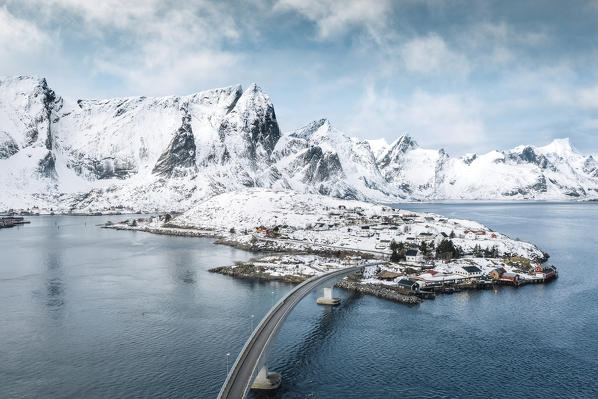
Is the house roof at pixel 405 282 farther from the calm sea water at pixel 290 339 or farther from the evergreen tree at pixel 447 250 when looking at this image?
the evergreen tree at pixel 447 250

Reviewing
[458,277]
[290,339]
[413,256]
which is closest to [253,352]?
[290,339]

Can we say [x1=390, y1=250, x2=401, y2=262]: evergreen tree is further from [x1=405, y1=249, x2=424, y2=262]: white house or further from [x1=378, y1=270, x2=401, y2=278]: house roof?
[x1=378, y1=270, x2=401, y2=278]: house roof

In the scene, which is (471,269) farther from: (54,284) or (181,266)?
(54,284)

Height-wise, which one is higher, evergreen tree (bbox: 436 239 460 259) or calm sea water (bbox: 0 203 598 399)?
evergreen tree (bbox: 436 239 460 259)

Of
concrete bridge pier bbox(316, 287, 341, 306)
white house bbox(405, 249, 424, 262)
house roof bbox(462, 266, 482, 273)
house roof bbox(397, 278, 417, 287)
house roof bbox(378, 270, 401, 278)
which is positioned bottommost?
concrete bridge pier bbox(316, 287, 341, 306)

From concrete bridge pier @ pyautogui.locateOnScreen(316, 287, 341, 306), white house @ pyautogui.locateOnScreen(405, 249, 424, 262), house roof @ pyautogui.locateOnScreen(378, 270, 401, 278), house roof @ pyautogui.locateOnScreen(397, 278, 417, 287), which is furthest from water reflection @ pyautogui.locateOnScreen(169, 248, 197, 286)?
white house @ pyautogui.locateOnScreen(405, 249, 424, 262)

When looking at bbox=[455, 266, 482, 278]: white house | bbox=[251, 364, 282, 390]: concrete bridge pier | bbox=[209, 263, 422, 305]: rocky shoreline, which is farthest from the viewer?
bbox=[455, 266, 482, 278]: white house

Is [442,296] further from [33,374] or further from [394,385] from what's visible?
[33,374]

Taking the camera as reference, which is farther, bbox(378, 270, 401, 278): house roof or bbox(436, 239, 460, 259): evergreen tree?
bbox(436, 239, 460, 259): evergreen tree

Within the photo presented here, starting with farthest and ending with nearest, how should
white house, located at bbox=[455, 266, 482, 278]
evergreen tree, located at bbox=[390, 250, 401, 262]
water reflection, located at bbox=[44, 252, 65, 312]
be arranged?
evergreen tree, located at bbox=[390, 250, 401, 262] → white house, located at bbox=[455, 266, 482, 278] → water reflection, located at bbox=[44, 252, 65, 312]
